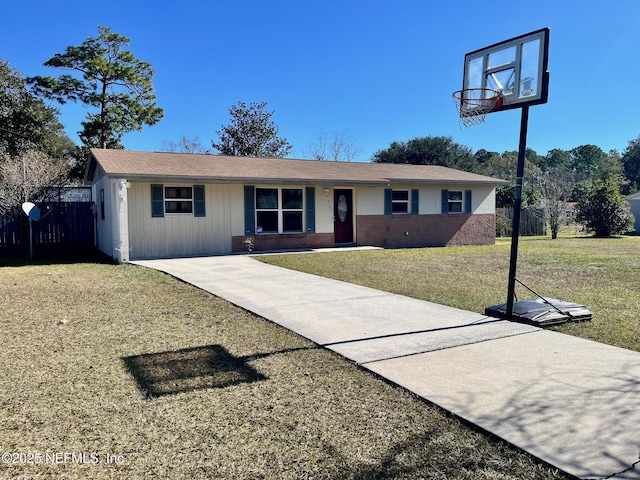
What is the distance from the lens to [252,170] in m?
15.8

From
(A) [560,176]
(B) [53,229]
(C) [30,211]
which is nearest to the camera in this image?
(C) [30,211]

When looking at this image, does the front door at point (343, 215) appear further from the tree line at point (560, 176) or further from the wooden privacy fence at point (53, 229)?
the tree line at point (560, 176)

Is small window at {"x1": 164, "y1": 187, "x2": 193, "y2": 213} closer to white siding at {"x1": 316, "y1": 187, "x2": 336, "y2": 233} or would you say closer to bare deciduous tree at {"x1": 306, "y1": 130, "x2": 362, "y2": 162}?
white siding at {"x1": 316, "y1": 187, "x2": 336, "y2": 233}

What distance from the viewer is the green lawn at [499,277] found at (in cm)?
594

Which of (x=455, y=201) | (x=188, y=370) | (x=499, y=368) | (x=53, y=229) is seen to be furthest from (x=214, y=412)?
(x=455, y=201)

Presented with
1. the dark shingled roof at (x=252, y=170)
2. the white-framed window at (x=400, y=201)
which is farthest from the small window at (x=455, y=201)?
the white-framed window at (x=400, y=201)

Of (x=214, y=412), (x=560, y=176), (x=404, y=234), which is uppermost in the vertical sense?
(x=560, y=176)

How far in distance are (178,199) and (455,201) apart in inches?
447

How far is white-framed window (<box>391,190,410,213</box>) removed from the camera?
18.0 metres

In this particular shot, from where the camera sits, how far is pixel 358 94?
31969mm

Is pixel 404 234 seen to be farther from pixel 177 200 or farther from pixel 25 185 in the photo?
pixel 25 185

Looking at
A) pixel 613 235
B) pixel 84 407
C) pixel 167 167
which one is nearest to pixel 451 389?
pixel 84 407

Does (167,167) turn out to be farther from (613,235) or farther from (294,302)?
(613,235)

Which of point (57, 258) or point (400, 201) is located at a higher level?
point (400, 201)
